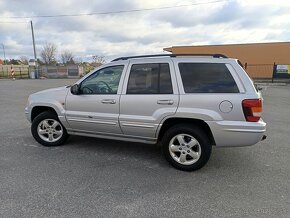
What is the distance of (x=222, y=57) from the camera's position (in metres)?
4.02

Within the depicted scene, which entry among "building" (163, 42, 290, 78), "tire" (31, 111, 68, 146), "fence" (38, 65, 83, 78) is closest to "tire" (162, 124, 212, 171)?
"tire" (31, 111, 68, 146)

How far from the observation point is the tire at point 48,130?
5109 millimetres

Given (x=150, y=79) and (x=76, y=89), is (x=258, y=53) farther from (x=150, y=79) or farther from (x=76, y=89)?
(x=76, y=89)

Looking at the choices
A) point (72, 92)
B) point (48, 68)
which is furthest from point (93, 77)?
point (48, 68)

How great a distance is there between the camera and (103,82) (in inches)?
181

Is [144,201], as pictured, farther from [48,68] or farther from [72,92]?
[48,68]

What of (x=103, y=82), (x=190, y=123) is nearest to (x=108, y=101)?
(x=103, y=82)

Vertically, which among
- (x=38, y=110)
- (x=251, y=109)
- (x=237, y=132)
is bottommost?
(x=237, y=132)

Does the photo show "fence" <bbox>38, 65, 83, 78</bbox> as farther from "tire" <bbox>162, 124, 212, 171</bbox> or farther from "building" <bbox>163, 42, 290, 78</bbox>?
"tire" <bbox>162, 124, 212, 171</bbox>

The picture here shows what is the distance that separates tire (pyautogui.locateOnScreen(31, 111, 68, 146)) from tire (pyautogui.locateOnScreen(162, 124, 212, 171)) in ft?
7.42

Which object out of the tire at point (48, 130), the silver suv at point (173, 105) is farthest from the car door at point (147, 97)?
the tire at point (48, 130)

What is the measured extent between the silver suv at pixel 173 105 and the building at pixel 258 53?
2729 cm

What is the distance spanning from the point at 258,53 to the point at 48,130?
3023 centimetres

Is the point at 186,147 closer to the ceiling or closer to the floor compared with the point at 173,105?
closer to the floor
